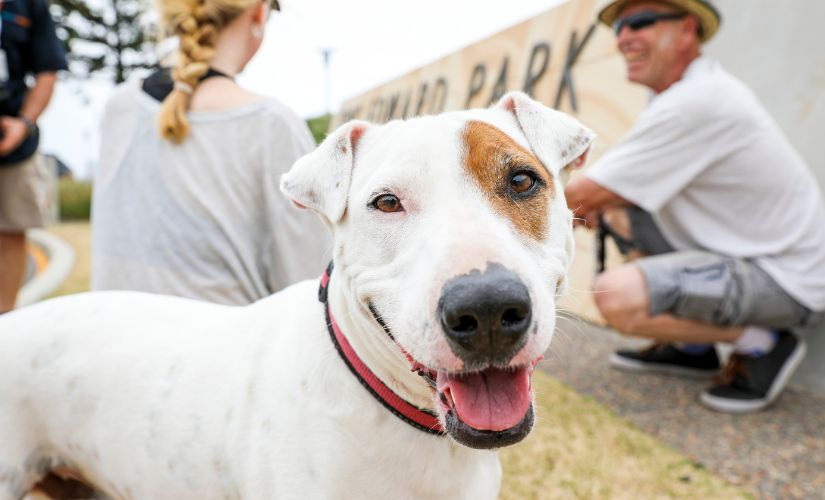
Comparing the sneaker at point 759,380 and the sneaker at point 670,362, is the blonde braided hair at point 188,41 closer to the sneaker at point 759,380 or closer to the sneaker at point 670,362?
the sneaker at point 759,380

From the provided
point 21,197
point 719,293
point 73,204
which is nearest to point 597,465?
point 719,293

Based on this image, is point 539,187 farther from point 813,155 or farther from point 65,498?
point 813,155

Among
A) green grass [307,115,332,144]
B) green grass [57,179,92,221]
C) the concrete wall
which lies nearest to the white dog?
the concrete wall

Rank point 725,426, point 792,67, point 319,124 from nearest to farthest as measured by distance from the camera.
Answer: point 725,426
point 792,67
point 319,124

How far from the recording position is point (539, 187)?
1481 mm

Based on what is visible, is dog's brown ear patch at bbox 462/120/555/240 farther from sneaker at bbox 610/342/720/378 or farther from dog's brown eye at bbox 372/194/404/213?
sneaker at bbox 610/342/720/378

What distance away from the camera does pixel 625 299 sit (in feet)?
11.3

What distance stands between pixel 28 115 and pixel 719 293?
15.1 ft

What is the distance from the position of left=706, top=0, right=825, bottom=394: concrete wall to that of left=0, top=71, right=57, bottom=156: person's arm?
15.6ft

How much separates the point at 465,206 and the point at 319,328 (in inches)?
21.1

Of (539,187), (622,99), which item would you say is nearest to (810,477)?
(539,187)

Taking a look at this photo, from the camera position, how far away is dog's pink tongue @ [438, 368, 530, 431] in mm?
1271

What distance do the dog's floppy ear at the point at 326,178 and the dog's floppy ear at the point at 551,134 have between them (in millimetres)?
495

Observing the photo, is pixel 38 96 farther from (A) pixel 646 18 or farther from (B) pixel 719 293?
(B) pixel 719 293
